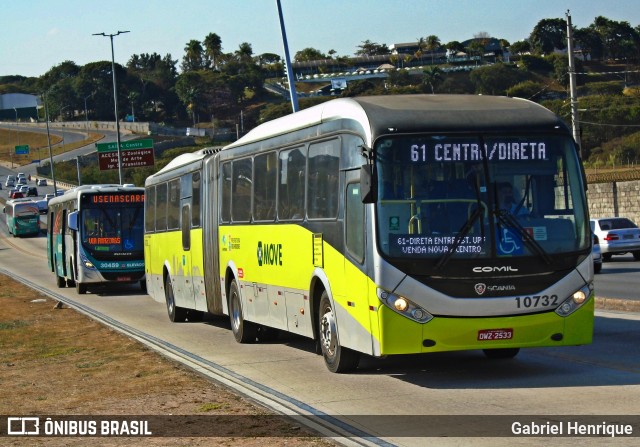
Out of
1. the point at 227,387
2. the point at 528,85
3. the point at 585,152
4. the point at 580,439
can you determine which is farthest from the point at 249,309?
the point at 528,85

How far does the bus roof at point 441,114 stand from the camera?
12805mm

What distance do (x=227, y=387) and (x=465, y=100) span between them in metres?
4.12

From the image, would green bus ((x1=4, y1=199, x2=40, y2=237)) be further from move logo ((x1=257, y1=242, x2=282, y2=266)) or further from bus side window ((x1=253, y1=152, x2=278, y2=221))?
move logo ((x1=257, y1=242, x2=282, y2=266))

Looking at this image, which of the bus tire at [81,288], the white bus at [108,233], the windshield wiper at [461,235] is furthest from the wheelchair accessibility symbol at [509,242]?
the bus tire at [81,288]

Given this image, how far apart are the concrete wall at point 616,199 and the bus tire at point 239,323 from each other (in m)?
36.1

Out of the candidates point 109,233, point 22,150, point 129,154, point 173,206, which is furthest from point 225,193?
point 22,150

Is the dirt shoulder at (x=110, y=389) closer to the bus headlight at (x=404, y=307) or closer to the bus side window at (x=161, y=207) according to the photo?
the bus headlight at (x=404, y=307)

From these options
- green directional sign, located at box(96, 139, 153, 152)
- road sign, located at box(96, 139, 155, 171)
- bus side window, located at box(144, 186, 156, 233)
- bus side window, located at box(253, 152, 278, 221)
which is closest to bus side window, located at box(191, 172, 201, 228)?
bus side window, located at box(253, 152, 278, 221)

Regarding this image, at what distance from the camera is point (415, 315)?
488 inches

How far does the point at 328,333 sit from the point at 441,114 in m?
2.99

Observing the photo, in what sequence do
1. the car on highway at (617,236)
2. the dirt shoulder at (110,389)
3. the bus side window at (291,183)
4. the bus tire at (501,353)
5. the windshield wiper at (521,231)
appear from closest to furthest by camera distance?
the dirt shoulder at (110,389) < the windshield wiper at (521,231) < the bus tire at (501,353) < the bus side window at (291,183) < the car on highway at (617,236)

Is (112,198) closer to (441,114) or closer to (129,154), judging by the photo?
(441,114)

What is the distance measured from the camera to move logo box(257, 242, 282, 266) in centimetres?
1626

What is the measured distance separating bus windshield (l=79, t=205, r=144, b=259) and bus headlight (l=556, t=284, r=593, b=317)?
23.7 meters
